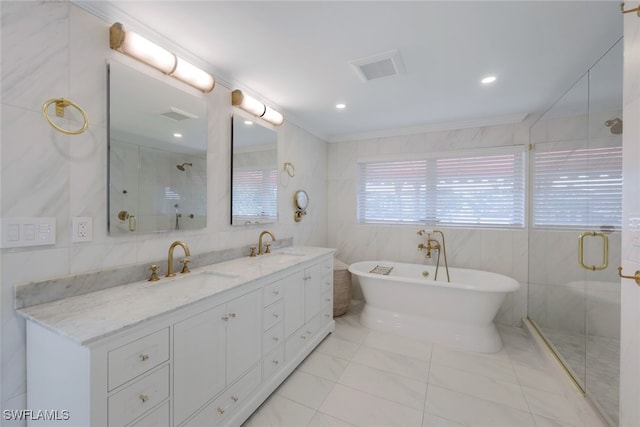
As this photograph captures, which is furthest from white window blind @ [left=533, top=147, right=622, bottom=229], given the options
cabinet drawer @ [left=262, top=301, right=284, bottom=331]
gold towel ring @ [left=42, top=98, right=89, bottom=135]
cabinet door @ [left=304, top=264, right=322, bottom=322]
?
gold towel ring @ [left=42, top=98, right=89, bottom=135]

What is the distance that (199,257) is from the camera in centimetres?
195

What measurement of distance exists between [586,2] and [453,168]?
208cm

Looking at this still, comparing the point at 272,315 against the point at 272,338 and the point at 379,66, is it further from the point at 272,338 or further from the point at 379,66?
the point at 379,66

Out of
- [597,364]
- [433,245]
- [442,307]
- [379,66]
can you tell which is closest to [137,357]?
[379,66]

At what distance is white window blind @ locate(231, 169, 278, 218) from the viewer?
232 cm

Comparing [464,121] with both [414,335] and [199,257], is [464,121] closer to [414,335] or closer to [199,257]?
[414,335]

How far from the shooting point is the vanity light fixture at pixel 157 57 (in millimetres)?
1423

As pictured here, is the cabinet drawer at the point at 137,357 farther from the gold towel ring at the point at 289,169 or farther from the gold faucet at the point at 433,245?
the gold faucet at the point at 433,245

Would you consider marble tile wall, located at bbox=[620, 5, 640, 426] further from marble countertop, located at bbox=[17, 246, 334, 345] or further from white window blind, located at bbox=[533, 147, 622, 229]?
marble countertop, located at bbox=[17, 246, 334, 345]

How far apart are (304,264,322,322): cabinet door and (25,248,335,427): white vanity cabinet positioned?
34 cm

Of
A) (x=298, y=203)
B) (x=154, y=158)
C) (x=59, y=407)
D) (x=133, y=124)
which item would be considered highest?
(x=133, y=124)

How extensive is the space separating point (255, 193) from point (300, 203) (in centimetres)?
79

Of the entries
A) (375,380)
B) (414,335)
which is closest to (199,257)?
(375,380)

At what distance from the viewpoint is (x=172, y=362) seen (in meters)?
1.20
